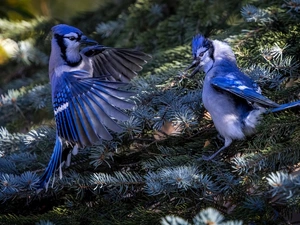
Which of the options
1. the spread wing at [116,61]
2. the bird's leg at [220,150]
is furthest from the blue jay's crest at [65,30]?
the bird's leg at [220,150]

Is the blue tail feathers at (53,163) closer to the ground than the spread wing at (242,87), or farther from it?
closer to the ground

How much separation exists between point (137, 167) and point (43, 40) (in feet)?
4.63

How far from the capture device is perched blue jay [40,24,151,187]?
1.90 metres

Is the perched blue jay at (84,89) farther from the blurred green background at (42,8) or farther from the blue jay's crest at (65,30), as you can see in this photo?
the blurred green background at (42,8)

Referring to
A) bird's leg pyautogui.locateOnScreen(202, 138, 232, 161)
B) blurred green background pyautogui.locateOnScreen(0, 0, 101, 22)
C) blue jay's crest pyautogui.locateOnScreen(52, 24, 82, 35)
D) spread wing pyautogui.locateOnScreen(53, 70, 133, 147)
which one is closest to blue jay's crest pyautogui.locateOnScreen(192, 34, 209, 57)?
spread wing pyautogui.locateOnScreen(53, 70, 133, 147)

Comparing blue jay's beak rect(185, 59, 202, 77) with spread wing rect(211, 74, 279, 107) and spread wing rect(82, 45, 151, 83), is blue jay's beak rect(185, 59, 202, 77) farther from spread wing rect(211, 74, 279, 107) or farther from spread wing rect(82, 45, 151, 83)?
spread wing rect(82, 45, 151, 83)

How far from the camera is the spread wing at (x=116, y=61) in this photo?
8.38 feet

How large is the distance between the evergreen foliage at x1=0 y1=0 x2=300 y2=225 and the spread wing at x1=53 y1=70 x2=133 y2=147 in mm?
70

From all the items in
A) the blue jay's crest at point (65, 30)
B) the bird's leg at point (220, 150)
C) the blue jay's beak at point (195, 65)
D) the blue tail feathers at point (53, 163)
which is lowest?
the bird's leg at point (220, 150)

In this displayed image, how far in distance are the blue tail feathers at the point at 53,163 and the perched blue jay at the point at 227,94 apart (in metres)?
0.52

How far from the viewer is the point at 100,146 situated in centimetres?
193

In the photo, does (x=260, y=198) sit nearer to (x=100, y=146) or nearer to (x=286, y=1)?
(x=100, y=146)

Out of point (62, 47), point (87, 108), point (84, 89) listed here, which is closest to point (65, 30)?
point (62, 47)

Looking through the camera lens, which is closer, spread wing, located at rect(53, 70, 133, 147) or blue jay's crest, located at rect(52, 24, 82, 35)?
spread wing, located at rect(53, 70, 133, 147)
